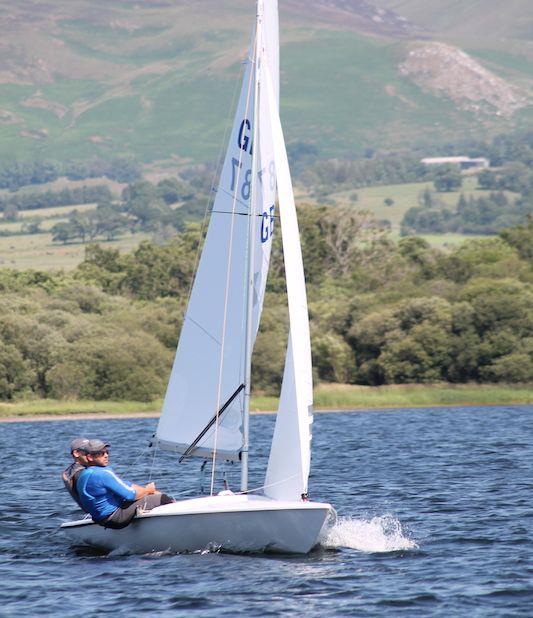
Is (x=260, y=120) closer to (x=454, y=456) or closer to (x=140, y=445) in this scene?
(x=454, y=456)

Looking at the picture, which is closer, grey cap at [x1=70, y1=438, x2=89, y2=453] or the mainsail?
the mainsail

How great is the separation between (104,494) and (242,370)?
3.56 m

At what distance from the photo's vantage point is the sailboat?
23.3 meters

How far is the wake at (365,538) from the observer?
80.9 feet

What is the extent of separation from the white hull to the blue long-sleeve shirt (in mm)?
472

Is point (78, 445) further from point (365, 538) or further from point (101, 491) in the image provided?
point (365, 538)

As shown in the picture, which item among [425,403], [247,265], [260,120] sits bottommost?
[425,403]

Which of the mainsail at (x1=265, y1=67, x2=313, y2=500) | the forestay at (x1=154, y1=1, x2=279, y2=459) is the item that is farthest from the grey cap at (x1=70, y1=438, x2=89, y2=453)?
the mainsail at (x1=265, y1=67, x2=313, y2=500)

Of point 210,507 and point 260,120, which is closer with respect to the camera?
point 210,507

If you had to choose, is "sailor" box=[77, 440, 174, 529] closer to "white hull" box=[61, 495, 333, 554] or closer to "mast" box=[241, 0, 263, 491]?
"white hull" box=[61, 495, 333, 554]

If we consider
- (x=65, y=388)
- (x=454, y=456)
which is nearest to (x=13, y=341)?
(x=65, y=388)

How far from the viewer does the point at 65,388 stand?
77.6 meters

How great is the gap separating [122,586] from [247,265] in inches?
253

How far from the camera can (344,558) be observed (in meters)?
23.7
